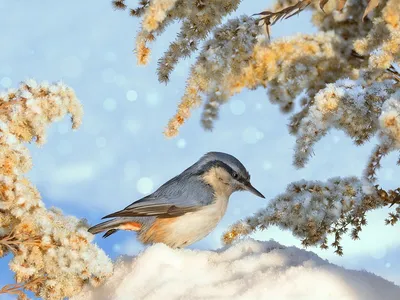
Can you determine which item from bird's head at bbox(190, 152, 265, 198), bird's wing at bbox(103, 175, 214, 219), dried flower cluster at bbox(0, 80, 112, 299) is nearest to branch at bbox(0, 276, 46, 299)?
dried flower cluster at bbox(0, 80, 112, 299)

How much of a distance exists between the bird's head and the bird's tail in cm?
55

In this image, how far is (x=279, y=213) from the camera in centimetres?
311

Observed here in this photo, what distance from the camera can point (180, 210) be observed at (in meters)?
3.40

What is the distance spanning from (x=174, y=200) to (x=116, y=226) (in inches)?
13.9

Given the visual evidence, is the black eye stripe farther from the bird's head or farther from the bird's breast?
the bird's breast

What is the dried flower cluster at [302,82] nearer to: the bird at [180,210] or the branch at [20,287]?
the bird at [180,210]

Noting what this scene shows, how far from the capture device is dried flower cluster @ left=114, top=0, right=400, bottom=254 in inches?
108

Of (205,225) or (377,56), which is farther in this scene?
(205,225)

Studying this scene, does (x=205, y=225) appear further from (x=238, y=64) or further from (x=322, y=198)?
(x=238, y=64)

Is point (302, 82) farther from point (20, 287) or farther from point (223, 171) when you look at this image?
point (20, 287)

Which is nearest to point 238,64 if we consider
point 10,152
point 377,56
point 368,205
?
point 377,56

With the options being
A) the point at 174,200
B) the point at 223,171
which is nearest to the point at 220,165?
the point at 223,171

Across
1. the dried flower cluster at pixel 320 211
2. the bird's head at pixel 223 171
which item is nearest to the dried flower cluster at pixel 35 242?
the dried flower cluster at pixel 320 211

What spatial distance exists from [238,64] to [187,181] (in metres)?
0.98
